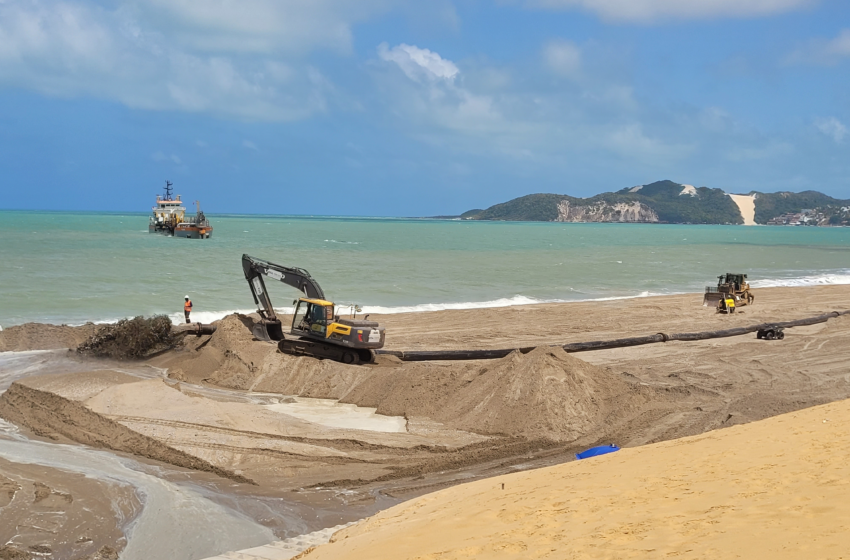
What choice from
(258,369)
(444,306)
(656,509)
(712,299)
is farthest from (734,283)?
(656,509)

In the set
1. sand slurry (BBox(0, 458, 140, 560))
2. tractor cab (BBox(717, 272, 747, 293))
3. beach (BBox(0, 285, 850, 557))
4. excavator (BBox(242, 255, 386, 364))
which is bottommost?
sand slurry (BBox(0, 458, 140, 560))

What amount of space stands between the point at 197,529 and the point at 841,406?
9.42m

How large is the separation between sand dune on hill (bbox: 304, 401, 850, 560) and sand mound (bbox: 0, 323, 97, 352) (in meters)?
16.1

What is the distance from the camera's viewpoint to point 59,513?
1048cm

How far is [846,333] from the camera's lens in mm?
26562

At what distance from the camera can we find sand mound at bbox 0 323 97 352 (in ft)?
72.2

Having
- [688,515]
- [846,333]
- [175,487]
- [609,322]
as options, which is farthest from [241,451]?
[846,333]

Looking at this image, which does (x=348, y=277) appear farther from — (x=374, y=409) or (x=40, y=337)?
(x=374, y=409)

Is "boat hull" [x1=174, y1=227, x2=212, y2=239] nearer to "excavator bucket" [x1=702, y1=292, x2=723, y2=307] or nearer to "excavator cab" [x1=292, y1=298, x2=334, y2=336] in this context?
"excavator bucket" [x1=702, y1=292, x2=723, y2=307]

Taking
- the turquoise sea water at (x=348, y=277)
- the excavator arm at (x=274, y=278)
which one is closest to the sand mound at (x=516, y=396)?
the excavator arm at (x=274, y=278)

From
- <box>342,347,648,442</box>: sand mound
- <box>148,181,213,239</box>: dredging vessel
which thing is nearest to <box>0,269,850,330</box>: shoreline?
<box>342,347,648,442</box>: sand mound

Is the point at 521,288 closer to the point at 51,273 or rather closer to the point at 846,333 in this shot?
the point at 846,333

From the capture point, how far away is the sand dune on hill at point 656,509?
6.32 m

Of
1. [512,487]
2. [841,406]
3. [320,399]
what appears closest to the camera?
[512,487]
